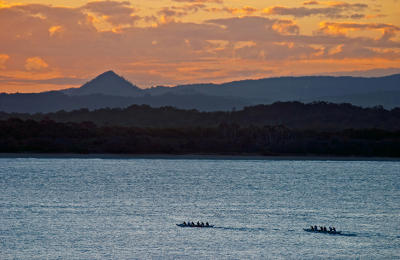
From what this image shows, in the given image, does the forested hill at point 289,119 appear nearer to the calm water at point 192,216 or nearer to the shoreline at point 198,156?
the shoreline at point 198,156

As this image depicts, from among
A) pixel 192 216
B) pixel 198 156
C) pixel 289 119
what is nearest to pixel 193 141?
pixel 198 156

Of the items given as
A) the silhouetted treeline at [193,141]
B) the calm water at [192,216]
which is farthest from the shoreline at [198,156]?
the calm water at [192,216]

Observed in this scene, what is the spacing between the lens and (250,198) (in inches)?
2571

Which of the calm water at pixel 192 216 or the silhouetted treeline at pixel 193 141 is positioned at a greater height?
the silhouetted treeline at pixel 193 141

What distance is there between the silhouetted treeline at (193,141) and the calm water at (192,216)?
105 feet

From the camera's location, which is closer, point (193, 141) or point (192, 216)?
point (192, 216)

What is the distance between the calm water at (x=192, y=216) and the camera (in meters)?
38.4

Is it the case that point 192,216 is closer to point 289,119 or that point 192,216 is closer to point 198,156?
point 198,156

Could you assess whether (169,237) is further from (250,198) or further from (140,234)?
(250,198)

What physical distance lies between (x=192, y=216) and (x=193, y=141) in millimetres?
77161

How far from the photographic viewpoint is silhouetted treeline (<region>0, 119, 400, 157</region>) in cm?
12219

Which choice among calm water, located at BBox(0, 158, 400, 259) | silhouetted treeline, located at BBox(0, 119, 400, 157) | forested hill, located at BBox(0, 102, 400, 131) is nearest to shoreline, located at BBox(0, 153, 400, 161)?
silhouetted treeline, located at BBox(0, 119, 400, 157)

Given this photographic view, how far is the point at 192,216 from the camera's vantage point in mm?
51562

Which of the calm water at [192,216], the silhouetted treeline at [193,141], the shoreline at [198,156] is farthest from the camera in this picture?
the silhouetted treeline at [193,141]
